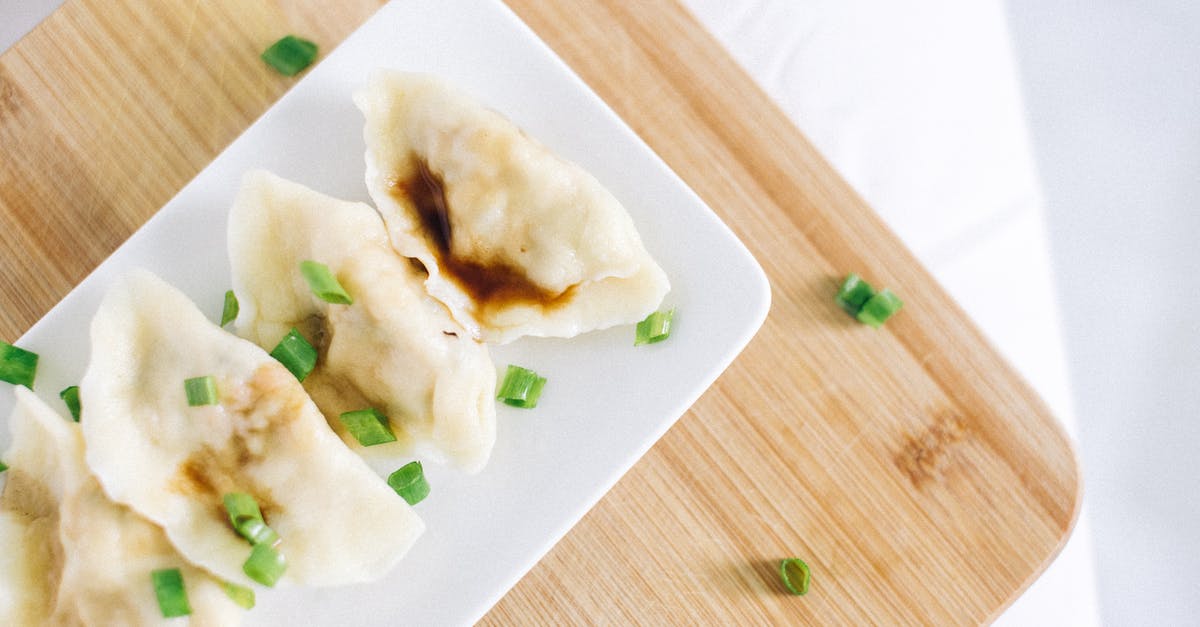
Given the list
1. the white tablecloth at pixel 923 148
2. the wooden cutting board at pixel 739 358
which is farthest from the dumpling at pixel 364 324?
the white tablecloth at pixel 923 148

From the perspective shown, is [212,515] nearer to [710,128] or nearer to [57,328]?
[57,328]

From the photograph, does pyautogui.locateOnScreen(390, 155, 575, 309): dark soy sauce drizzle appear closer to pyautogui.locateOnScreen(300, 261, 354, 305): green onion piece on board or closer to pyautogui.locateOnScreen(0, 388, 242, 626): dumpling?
pyautogui.locateOnScreen(300, 261, 354, 305): green onion piece on board

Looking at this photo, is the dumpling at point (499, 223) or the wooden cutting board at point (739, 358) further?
the wooden cutting board at point (739, 358)

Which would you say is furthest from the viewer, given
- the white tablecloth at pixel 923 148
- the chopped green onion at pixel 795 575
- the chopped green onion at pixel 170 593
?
the white tablecloth at pixel 923 148

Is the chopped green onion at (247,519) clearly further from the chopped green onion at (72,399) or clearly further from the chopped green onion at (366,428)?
the chopped green onion at (72,399)

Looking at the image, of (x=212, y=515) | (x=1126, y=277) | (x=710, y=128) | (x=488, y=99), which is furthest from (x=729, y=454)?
(x=1126, y=277)
